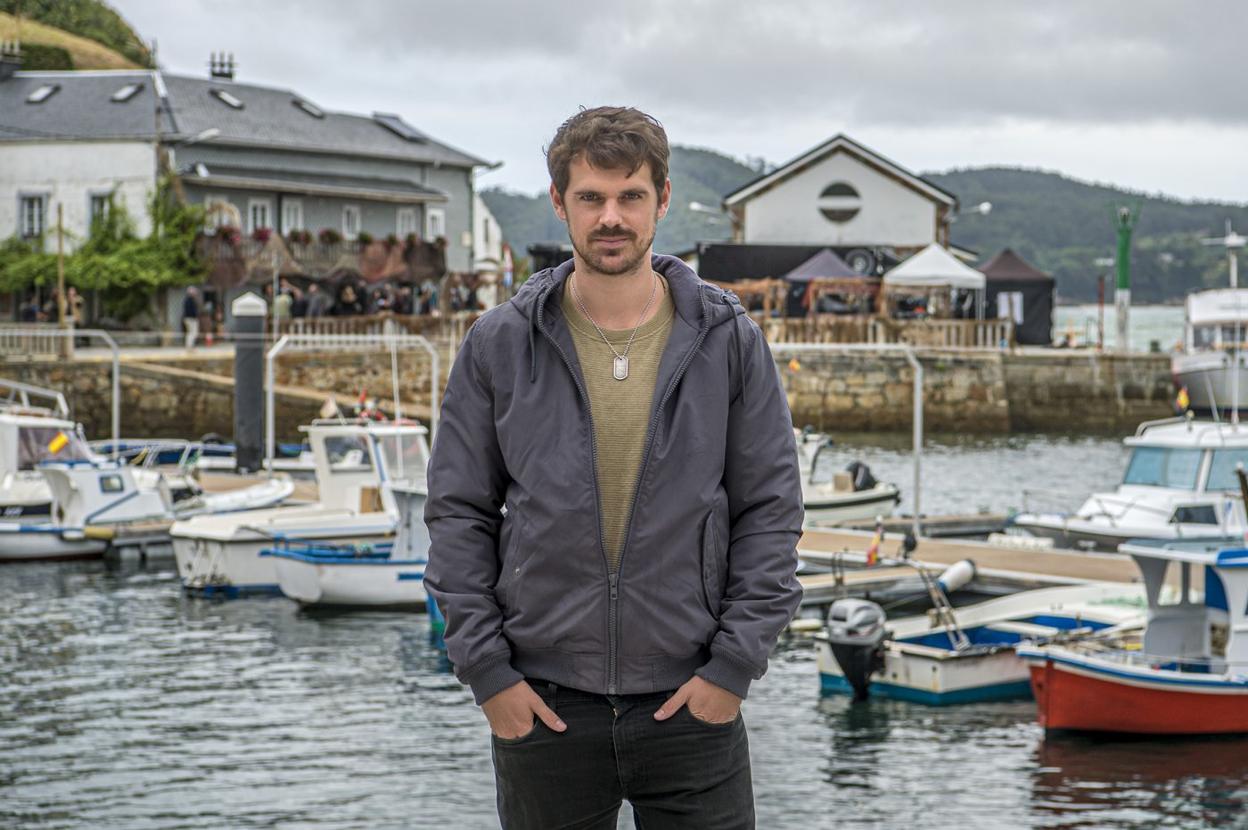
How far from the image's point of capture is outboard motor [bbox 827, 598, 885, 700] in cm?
1617

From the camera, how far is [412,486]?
22.5 m

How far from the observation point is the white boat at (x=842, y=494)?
28.0 m

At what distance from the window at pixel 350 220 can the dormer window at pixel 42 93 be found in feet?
32.4

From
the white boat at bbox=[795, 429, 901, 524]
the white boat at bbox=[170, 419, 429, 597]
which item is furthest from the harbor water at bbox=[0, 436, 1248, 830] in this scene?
the white boat at bbox=[795, 429, 901, 524]

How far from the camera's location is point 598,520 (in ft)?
12.3

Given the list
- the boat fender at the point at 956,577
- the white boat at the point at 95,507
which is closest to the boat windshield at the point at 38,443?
the white boat at the point at 95,507

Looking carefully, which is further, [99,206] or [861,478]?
[99,206]

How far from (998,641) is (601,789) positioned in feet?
45.4

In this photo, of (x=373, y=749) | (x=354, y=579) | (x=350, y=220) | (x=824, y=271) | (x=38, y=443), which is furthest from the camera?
(x=350, y=220)

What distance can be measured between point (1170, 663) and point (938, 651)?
2.28m

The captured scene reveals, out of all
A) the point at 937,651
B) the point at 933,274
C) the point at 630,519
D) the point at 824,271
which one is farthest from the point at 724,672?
the point at 824,271

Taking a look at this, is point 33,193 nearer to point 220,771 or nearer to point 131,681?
point 131,681

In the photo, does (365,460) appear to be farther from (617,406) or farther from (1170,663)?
(617,406)

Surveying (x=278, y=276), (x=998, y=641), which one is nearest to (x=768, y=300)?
(x=278, y=276)
